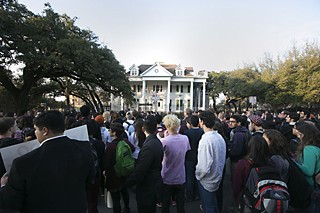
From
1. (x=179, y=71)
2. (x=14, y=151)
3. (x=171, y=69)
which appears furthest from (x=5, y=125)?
(x=171, y=69)

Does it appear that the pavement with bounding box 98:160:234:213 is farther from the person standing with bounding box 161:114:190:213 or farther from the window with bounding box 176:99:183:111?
the window with bounding box 176:99:183:111

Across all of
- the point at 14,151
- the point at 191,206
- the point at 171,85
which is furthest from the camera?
the point at 171,85

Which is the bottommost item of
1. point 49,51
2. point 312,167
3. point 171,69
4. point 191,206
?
point 191,206

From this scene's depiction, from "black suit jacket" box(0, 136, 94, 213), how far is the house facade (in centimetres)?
4841

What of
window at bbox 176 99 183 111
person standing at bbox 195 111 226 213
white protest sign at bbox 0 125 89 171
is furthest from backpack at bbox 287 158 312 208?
window at bbox 176 99 183 111

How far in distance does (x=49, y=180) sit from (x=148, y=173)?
1.86 m

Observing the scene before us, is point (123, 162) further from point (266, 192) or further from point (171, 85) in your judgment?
point (171, 85)

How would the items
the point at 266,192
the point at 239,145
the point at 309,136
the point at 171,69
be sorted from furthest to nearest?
the point at 171,69 < the point at 239,145 < the point at 309,136 < the point at 266,192

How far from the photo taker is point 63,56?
1642 cm

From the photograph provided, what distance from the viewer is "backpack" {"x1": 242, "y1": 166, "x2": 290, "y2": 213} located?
2.38m

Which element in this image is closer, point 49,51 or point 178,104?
point 49,51

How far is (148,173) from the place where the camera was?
3465 millimetres

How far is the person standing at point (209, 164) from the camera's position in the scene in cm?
356

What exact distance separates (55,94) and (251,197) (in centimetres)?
2947
